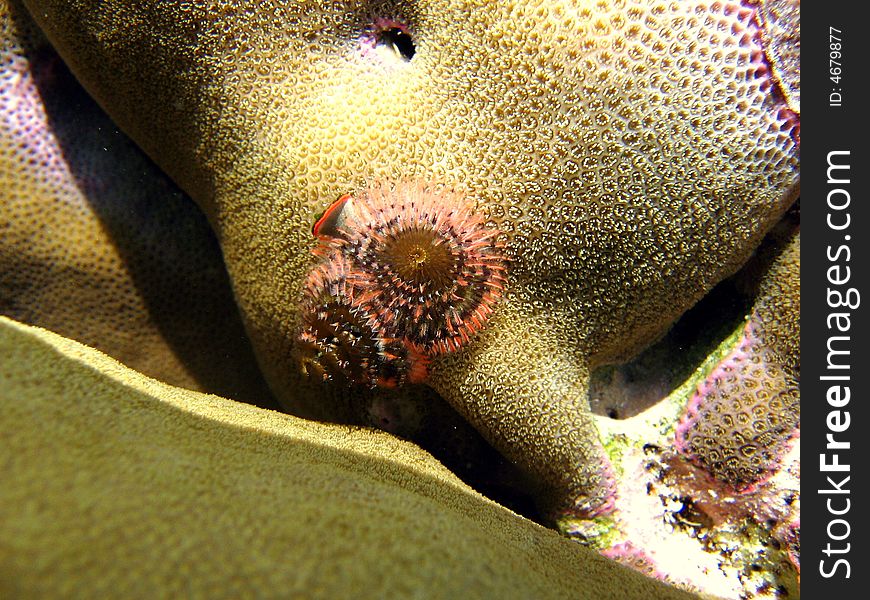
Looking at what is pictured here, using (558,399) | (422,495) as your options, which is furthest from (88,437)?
(558,399)

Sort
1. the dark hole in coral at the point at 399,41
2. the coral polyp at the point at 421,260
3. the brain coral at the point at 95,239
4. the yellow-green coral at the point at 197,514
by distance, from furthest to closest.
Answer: the brain coral at the point at 95,239, the dark hole in coral at the point at 399,41, the coral polyp at the point at 421,260, the yellow-green coral at the point at 197,514

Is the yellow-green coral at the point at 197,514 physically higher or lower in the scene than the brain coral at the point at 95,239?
lower

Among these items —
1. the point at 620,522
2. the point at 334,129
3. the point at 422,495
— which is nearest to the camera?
the point at 422,495

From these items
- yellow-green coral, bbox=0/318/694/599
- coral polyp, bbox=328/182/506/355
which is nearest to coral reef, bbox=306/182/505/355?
coral polyp, bbox=328/182/506/355

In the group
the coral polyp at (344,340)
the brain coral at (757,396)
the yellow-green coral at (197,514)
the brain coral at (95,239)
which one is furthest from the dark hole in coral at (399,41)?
the brain coral at (757,396)

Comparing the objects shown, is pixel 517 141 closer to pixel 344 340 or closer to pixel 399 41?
pixel 399 41

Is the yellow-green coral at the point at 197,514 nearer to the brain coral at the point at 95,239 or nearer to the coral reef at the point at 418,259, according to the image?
the coral reef at the point at 418,259

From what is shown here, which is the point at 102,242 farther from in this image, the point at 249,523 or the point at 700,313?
the point at 700,313
